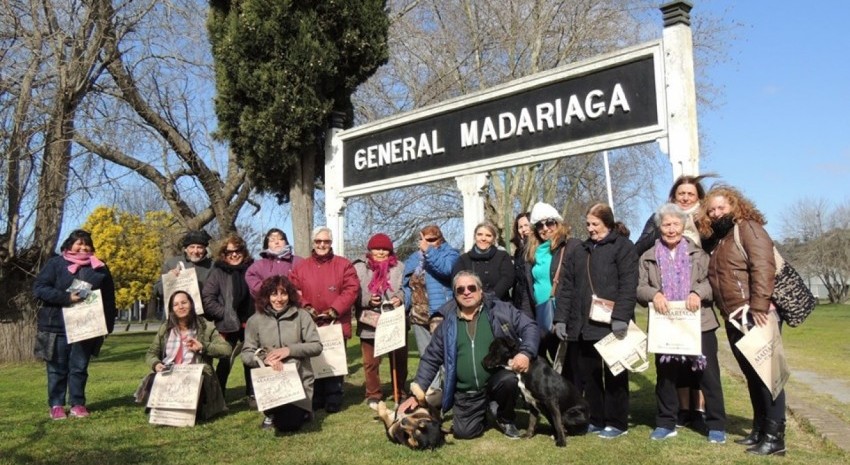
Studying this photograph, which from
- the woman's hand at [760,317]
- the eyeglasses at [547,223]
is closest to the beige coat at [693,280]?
the woman's hand at [760,317]

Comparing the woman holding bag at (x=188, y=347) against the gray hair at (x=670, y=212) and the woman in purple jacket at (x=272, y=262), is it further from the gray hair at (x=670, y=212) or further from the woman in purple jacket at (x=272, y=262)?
the gray hair at (x=670, y=212)

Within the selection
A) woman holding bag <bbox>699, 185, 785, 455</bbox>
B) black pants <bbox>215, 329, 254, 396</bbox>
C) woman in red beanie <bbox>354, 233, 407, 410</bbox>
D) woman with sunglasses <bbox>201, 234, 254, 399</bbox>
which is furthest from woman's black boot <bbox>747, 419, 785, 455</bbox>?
woman with sunglasses <bbox>201, 234, 254, 399</bbox>

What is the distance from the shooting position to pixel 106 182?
1203cm

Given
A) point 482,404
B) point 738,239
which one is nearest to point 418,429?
point 482,404

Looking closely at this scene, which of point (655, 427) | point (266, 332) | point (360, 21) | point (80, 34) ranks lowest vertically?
point (655, 427)

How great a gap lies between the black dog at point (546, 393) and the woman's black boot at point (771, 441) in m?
1.21

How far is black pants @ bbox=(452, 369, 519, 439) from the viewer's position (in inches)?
208

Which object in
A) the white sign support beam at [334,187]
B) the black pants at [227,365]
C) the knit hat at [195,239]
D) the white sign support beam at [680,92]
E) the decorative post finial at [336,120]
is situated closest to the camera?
the white sign support beam at [680,92]

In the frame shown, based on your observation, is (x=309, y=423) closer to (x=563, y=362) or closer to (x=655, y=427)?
(x=563, y=362)

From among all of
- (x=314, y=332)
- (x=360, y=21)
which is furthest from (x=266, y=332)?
(x=360, y=21)

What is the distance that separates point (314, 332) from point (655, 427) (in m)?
3.04

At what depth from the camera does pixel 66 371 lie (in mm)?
6500

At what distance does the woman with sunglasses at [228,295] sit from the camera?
6828 millimetres

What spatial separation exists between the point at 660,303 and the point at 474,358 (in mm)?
1497
